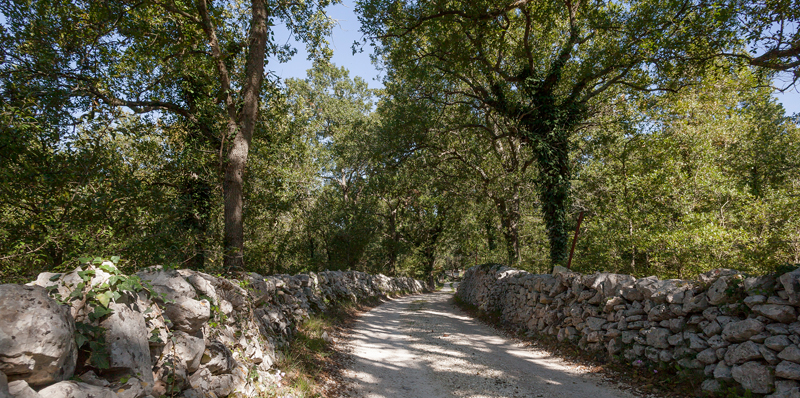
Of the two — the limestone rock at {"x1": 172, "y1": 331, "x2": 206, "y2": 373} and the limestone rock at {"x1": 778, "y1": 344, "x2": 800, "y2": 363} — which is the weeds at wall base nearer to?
the limestone rock at {"x1": 778, "y1": 344, "x2": 800, "y2": 363}

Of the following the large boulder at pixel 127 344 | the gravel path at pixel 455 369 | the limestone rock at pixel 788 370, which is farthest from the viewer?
the gravel path at pixel 455 369

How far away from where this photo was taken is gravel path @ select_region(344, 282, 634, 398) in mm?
5020

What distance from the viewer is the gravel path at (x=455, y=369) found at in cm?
502

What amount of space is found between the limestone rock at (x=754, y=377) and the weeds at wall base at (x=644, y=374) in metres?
0.08

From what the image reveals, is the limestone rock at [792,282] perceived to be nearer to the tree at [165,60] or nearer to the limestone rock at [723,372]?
the limestone rock at [723,372]

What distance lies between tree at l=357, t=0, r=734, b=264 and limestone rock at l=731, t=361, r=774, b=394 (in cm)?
634

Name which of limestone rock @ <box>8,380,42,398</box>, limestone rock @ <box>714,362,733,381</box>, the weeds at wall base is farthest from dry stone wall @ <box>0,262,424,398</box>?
limestone rock @ <box>714,362,733,381</box>

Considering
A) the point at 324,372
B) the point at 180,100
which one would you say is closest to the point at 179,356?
the point at 324,372

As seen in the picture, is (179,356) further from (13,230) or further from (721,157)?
(721,157)

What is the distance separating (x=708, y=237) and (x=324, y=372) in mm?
9235

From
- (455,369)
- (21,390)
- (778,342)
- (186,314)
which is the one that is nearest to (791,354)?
(778,342)

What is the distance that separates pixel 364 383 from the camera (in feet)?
17.8

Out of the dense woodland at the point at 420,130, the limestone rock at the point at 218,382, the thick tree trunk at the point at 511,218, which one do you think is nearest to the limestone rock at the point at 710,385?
the dense woodland at the point at 420,130

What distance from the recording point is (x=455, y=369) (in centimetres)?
598
